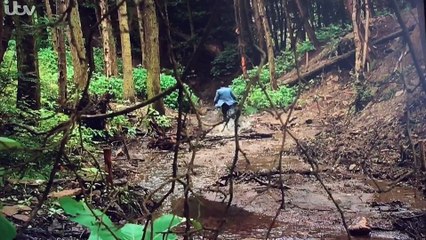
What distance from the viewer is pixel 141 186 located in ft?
4.74

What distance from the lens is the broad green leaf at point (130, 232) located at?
2.38 feet

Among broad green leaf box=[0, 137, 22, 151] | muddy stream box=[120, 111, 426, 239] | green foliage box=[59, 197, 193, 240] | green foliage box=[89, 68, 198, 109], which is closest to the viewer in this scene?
broad green leaf box=[0, 137, 22, 151]

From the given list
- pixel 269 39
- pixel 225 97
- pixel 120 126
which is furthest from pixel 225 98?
pixel 120 126

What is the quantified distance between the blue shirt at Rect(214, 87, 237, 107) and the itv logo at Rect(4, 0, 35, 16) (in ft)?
1.80

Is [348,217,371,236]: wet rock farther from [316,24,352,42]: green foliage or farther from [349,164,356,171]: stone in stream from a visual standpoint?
[316,24,352,42]: green foliage

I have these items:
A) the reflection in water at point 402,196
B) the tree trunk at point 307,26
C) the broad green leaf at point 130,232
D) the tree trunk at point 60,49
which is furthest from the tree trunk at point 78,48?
the reflection in water at point 402,196

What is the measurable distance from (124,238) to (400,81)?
0.99 metres

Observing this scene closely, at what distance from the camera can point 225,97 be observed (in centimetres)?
124

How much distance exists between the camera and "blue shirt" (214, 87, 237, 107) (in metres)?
1.19

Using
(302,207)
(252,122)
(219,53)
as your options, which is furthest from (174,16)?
(302,207)

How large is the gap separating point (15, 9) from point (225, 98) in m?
0.59

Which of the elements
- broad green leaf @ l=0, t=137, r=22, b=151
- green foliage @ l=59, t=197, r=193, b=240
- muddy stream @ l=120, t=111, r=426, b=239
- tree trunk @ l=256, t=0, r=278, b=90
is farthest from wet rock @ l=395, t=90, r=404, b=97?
broad green leaf @ l=0, t=137, r=22, b=151

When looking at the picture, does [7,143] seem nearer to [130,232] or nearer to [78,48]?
[130,232]

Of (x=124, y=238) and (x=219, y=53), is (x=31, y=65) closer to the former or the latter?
(x=219, y=53)
